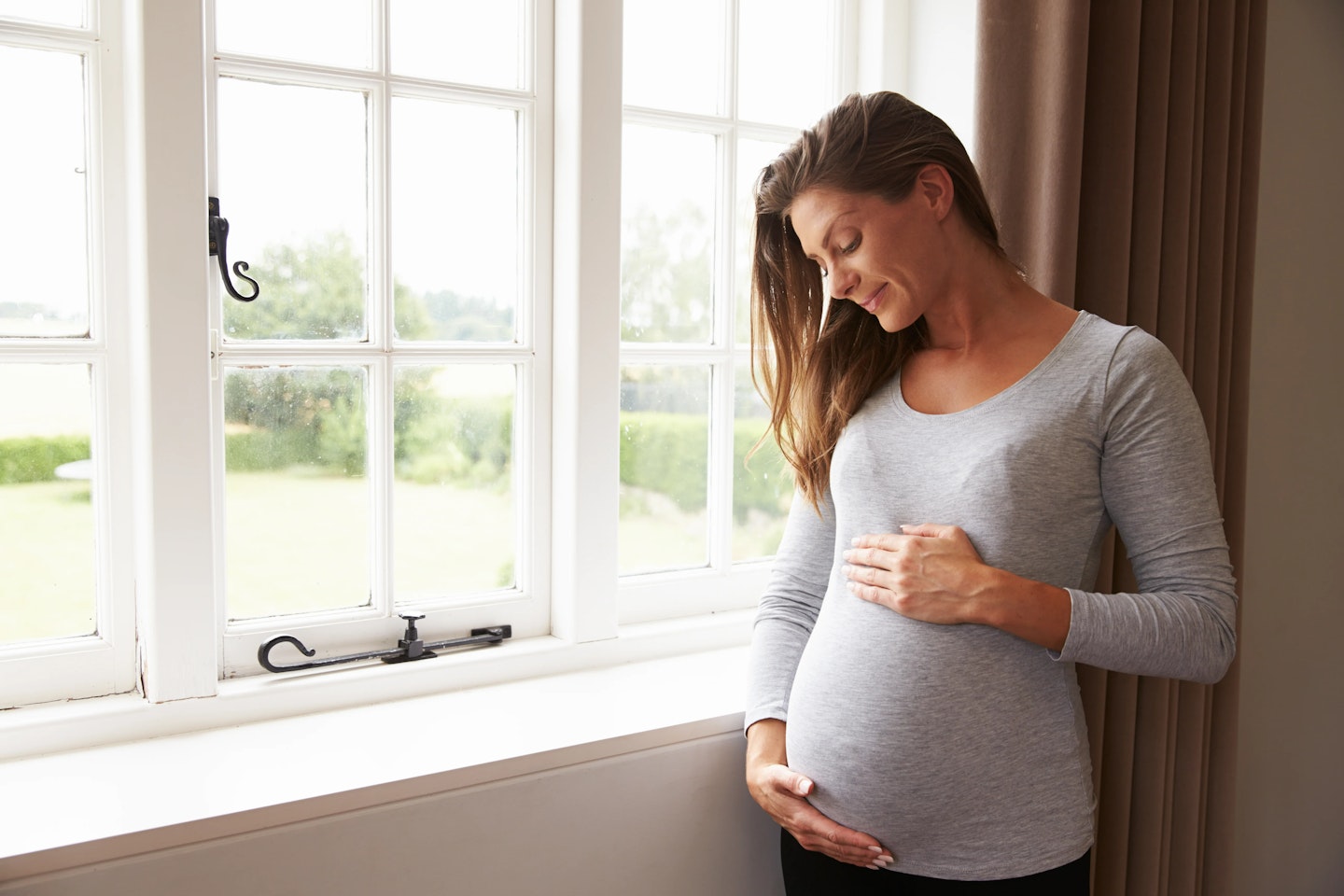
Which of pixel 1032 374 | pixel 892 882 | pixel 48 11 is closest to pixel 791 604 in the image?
pixel 892 882

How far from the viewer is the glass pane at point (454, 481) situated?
1.66 m

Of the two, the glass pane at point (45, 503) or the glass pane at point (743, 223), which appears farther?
the glass pane at point (743, 223)

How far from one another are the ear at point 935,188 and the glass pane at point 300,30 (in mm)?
891

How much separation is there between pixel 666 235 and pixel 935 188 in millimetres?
732

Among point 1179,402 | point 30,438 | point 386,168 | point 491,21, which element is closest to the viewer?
point 1179,402

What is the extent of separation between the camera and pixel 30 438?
4.50 feet

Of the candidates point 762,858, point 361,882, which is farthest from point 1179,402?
point 361,882

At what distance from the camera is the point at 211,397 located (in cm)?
143

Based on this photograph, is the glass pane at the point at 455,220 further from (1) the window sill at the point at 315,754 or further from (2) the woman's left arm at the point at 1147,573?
(2) the woman's left arm at the point at 1147,573

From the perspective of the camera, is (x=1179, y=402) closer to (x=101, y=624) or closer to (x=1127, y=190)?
(x=1127, y=190)

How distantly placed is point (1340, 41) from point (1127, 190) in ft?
3.74

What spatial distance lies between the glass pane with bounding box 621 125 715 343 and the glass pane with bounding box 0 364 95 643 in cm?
92

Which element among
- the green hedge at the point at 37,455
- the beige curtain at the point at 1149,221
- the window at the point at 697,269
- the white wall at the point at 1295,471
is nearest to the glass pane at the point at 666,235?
the window at the point at 697,269

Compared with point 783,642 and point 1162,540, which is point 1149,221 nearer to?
point 1162,540
